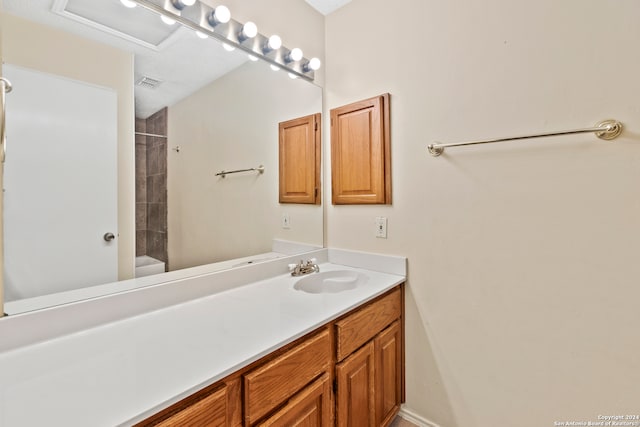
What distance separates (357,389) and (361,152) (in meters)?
1.19

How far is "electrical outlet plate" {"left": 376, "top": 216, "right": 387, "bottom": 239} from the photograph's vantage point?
5.40 feet

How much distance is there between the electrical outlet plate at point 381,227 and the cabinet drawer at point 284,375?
740 mm

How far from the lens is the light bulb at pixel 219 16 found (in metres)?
1.28

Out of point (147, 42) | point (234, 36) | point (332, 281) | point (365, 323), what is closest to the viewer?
point (147, 42)

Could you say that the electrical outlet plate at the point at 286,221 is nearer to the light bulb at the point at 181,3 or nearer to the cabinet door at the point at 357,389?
the cabinet door at the point at 357,389

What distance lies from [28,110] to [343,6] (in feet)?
5.49

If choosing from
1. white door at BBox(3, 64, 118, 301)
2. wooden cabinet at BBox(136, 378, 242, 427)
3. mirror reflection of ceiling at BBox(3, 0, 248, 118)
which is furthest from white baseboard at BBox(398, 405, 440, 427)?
mirror reflection of ceiling at BBox(3, 0, 248, 118)

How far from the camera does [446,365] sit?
4.75 feet

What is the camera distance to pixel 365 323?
127 cm

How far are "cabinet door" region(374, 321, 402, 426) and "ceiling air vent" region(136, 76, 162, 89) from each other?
1.43 meters

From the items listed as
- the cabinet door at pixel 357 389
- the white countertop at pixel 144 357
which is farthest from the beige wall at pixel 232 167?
the cabinet door at pixel 357 389

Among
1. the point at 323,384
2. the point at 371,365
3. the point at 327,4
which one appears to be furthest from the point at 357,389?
the point at 327,4

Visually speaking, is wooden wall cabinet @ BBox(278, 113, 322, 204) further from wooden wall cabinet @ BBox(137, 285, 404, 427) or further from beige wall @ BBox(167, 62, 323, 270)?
wooden wall cabinet @ BBox(137, 285, 404, 427)

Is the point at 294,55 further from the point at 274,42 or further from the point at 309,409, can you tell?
the point at 309,409
